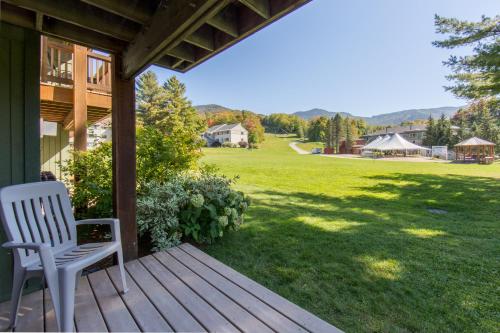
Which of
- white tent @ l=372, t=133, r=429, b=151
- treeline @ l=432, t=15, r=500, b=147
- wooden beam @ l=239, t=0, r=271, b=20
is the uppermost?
treeline @ l=432, t=15, r=500, b=147

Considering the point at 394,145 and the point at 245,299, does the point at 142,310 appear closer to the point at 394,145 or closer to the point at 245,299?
the point at 245,299

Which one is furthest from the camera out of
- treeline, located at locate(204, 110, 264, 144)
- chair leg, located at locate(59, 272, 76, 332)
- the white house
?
the white house

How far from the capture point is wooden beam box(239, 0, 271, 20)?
1583mm

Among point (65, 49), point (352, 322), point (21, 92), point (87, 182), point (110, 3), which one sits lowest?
point (352, 322)

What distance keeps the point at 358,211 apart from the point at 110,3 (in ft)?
15.9

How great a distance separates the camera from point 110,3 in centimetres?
168

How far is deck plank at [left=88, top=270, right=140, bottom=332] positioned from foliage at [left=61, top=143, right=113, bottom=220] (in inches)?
43.7

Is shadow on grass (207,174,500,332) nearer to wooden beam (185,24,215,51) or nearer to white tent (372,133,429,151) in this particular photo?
wooden beam (185,24,215,51)

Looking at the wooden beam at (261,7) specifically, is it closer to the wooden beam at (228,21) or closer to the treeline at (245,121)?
the wooden beam at (228,21)

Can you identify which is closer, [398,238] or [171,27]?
[171,27]

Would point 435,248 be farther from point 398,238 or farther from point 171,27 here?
point 171,27

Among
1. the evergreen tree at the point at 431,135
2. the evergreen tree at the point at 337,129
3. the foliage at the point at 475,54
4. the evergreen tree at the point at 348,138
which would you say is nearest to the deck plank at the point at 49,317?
the foliage at the point at 475,54

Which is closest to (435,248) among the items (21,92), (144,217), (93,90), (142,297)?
(142,297)

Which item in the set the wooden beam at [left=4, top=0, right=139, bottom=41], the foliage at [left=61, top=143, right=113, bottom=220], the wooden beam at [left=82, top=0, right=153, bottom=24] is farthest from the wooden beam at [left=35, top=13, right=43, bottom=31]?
the foliage at [left=61, top=143, right=113, bottom=220]
